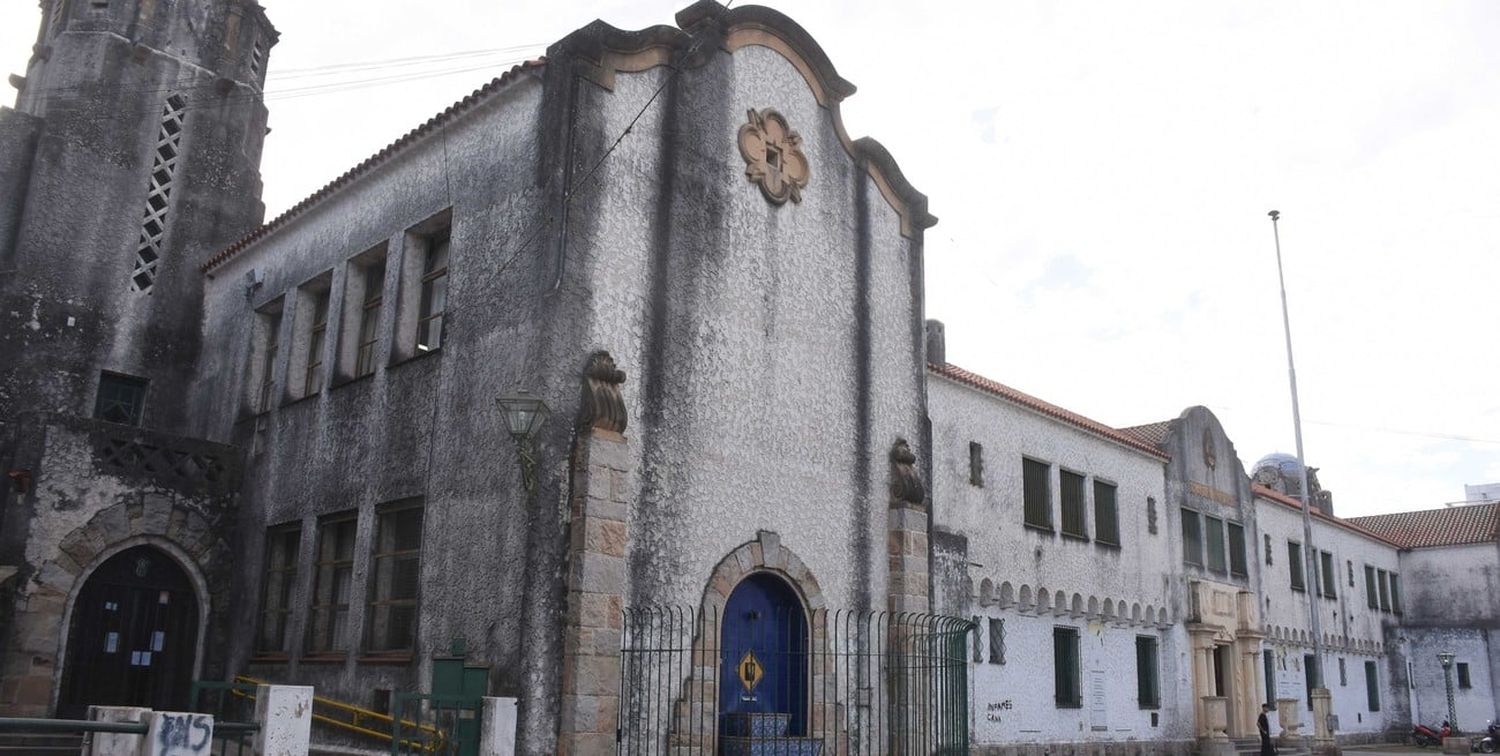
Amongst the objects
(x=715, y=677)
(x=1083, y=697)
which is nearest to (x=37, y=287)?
(x=715, y=677)

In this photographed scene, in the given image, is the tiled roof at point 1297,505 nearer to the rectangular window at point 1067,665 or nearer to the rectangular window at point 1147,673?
the rectangular window at point 1147,673

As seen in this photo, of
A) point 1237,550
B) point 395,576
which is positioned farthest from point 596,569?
point 1237,550

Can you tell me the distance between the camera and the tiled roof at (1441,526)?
37.0m

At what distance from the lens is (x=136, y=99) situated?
60.4 feet

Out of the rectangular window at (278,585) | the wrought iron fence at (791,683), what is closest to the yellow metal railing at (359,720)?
the rectangular window at (278,585)

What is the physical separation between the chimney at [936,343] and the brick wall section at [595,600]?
10.3m

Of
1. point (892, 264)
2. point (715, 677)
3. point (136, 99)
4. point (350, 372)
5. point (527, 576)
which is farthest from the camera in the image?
point (136, 99)

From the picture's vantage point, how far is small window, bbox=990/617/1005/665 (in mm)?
18906

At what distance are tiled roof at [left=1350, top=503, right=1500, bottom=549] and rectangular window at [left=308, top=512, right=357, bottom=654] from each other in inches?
1370

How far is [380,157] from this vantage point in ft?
48.0

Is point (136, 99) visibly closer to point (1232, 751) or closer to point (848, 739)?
point (848, 739)

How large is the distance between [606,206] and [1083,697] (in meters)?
13.2

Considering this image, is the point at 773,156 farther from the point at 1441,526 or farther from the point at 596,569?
the point at 1441,526

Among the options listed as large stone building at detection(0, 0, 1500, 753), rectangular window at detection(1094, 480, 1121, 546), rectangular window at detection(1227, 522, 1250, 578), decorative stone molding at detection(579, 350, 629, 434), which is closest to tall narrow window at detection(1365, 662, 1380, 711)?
rectangular window at detection(1227, 522, 1250, 578)
